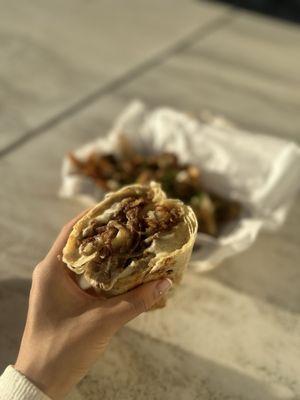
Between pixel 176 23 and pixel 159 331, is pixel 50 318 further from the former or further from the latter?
pixel 176 23

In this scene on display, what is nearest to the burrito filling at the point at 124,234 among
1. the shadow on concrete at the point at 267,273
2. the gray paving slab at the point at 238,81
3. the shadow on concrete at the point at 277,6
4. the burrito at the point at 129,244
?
the burrito at the point at 129,244

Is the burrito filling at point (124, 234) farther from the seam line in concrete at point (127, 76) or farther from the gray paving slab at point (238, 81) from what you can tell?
the gray paving slab at point (238, 81)

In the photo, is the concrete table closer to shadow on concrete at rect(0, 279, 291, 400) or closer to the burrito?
shadow on concrete at rect(0, 279, 291, 400)

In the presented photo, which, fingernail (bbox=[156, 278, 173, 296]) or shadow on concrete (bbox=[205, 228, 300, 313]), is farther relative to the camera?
shadow on concrete (bbox=[205, 228, 300, 313])

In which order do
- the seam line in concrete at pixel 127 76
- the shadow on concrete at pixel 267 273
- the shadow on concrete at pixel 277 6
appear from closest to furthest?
the shadow on concrete at pixel 267 273 → the seam line in concrete at pixel 127 76 → the shadow on concrete at pixel 277 6

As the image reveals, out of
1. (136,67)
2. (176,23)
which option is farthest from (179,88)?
(176,23)

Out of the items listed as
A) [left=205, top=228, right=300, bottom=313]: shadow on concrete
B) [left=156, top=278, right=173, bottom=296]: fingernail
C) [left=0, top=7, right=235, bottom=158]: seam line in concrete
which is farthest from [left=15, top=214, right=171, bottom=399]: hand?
[left=0, top=7, right=235, bottom=158]: seam line in concrete
